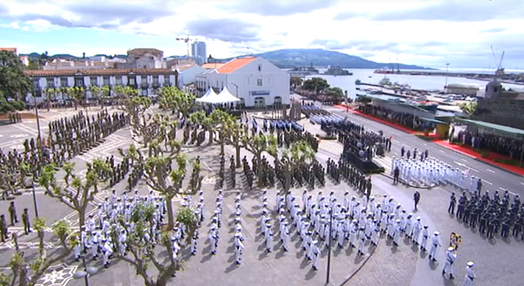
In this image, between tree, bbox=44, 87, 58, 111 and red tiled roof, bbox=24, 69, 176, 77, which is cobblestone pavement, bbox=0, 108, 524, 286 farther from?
red tiled roof, bbox=24, 69, 176, 77

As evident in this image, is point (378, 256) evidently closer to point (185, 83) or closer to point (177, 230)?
point (177, 230)

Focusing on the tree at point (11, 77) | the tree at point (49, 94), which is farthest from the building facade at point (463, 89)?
the tree at point (11, 77)

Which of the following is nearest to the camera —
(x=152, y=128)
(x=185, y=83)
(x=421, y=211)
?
(x=421, y=211)

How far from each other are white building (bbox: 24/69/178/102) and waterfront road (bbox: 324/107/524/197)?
4529 centimetres

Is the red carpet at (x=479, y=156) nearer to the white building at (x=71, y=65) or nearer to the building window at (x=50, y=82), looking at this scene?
the building window at (x=50, y=82)

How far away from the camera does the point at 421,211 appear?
21.0 meters

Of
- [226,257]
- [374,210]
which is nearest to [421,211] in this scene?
[374,210]

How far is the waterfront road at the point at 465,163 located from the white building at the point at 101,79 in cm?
4529

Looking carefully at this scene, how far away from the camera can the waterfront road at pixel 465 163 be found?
25.6m

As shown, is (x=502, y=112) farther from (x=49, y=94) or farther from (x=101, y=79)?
(x=101, y=79)

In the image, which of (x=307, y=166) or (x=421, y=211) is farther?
(x=307, y=166)

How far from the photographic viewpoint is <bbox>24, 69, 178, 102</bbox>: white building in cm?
6369

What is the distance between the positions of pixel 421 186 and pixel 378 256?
35.4 ft

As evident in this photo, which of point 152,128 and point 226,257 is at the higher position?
point 152,128
